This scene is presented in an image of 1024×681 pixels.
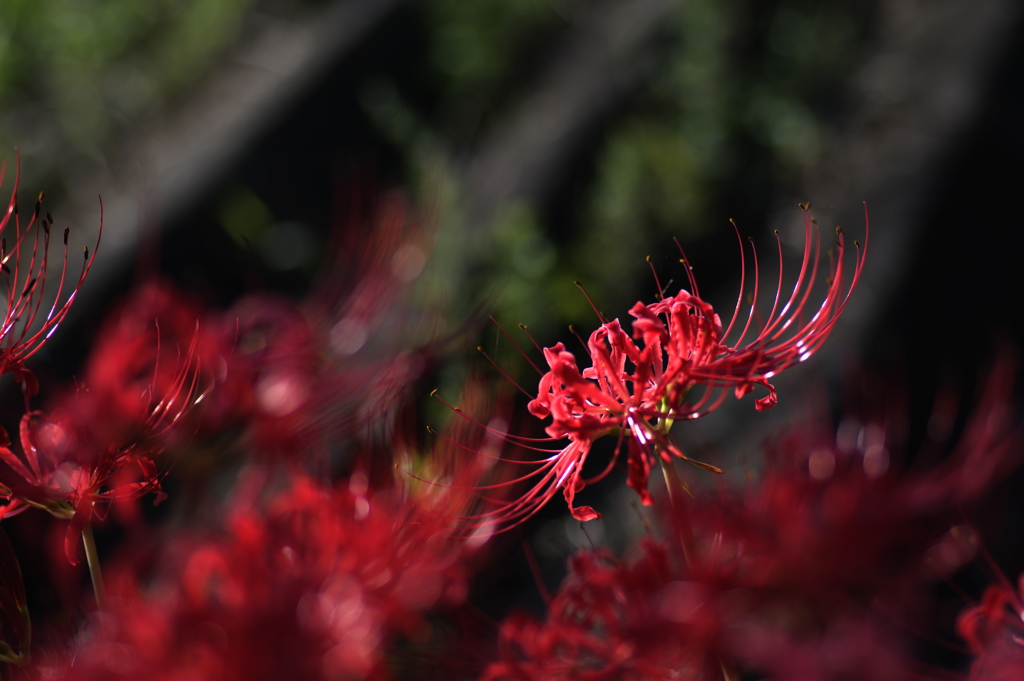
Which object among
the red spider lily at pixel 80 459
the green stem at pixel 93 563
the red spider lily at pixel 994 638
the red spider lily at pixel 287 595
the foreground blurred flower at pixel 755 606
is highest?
the red spider lily at pixel 80 459

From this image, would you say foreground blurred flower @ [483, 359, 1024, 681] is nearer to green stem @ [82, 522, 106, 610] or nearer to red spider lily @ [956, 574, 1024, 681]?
red spider lily @ [956, 574, 1024, 681]

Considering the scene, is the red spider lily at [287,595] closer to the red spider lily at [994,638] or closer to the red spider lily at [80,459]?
the red spider lily at [80,459]

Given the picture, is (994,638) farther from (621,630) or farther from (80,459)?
(80,459)

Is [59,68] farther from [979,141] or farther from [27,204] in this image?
[979,141]

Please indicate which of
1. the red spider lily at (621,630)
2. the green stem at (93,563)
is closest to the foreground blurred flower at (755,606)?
the red spider lily at (621,630)

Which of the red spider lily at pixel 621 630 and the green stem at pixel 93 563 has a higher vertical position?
the green stem at pixel 93 563
